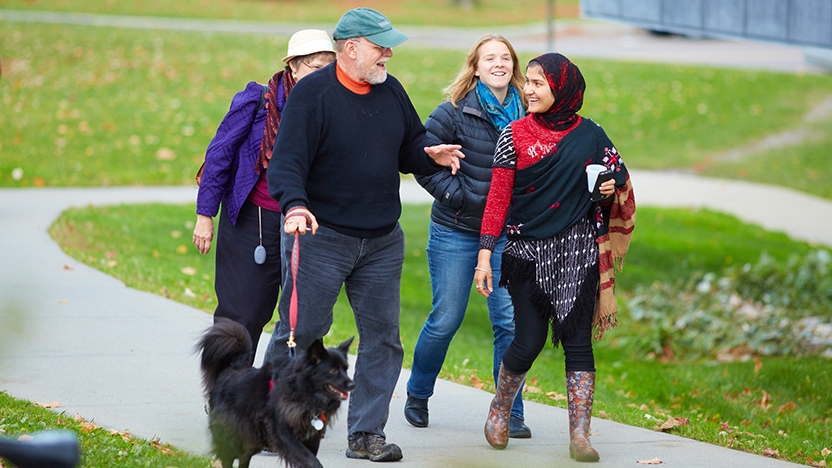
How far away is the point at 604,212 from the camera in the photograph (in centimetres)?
469

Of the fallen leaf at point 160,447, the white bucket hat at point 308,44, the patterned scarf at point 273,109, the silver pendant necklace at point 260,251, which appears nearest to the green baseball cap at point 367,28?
the white bucket hat at point 308,44

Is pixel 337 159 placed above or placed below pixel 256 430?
above

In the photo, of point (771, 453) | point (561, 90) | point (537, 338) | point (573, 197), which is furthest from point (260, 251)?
point (771, 453)

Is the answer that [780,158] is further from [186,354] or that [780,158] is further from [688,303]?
[186,354]

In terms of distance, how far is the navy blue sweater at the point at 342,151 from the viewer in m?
4.21

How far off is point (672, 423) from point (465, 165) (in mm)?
1940

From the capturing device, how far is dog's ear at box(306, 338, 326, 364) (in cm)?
371

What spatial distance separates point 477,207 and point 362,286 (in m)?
0.82

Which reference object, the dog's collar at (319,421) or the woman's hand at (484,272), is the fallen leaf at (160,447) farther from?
the woman's hand at (484,272)

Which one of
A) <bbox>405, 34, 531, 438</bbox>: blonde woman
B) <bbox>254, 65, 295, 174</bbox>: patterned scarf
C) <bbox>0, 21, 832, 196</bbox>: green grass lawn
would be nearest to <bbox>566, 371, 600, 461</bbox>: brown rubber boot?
<bbox>405, 34, 531, 438</bbox>: blonde woman

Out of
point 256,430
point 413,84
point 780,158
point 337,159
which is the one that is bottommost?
point 780,158

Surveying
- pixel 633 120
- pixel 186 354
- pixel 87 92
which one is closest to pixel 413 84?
pixel 633 120

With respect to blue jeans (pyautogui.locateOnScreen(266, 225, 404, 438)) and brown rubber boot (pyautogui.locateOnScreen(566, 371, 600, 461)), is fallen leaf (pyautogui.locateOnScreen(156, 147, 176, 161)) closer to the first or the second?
blue jeans (pyautogui.locateOnScreen(266, 225, 404, 438))

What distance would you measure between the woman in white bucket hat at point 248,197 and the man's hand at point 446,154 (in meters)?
0.73
